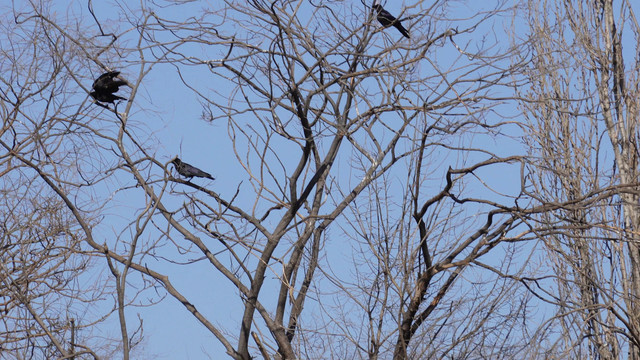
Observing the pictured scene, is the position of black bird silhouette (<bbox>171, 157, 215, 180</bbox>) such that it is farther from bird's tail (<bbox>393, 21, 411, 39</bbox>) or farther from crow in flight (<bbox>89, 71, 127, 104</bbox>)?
bird's tail (<bbox>393, 21, 411, 39</bbox>)

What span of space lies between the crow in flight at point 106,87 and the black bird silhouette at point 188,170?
2.15 feet

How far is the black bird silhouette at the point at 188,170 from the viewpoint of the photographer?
605cm

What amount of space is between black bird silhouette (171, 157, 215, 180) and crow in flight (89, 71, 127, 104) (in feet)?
2.15

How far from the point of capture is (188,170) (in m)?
6.11

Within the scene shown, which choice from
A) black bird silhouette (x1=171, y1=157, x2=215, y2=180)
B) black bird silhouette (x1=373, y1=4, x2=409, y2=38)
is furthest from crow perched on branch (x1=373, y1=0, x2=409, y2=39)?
black bird silhouette (x1=171, y1=157, x2=215, y2=180)

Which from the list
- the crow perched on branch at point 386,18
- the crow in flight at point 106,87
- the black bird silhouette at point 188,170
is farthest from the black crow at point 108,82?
the crow perched on branch at point 386,18

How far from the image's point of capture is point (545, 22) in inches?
393

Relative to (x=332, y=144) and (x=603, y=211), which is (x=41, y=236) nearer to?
(x=332, y=144)

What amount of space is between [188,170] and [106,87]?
87 cm

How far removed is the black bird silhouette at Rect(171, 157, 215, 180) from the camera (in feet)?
19.9

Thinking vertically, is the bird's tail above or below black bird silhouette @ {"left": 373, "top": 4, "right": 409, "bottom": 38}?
below

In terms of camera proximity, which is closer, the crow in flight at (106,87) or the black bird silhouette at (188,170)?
the crow in flight at (106,87)

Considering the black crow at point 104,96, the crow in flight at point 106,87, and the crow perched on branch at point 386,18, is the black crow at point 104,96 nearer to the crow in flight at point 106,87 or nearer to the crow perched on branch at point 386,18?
the crow in flight at point 106,87

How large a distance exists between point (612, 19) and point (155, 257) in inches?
275
